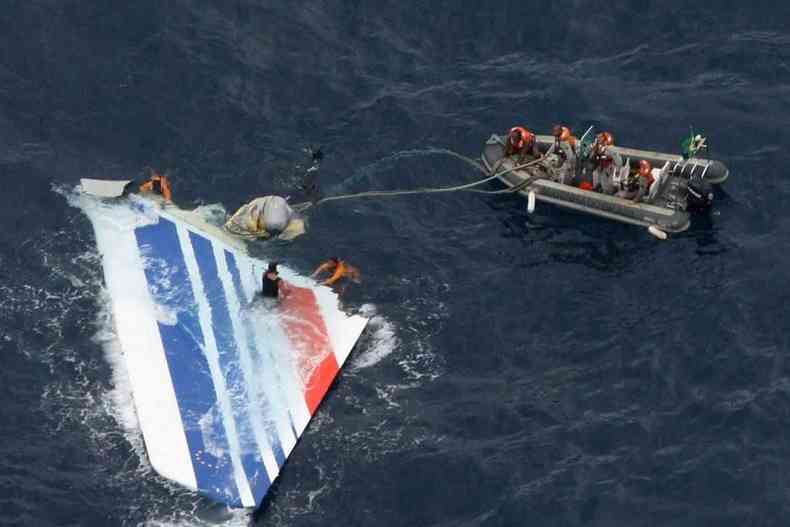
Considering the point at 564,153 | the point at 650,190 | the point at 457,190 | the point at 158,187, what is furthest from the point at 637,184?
the point at 158,187

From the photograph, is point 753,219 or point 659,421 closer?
point 659,421

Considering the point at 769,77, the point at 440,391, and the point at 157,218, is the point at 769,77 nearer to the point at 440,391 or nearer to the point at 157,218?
the point at 440,391

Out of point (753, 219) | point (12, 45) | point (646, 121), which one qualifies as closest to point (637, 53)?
point (646, 121)

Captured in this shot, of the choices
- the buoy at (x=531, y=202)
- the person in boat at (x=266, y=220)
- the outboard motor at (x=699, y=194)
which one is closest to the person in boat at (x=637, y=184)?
the outboard motor at (x=699, y=194)

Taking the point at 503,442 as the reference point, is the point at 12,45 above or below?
above

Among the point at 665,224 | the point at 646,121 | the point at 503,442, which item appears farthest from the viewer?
the point at 646,121

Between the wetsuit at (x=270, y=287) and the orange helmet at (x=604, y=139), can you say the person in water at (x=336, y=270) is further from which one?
the orange helmet at (x=604, y=139)

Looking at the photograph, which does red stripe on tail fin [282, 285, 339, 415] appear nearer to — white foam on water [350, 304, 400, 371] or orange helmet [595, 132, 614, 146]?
white foam on water [350, 304, 400, 371]

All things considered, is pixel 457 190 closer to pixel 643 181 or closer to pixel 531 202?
pixel 531 202
